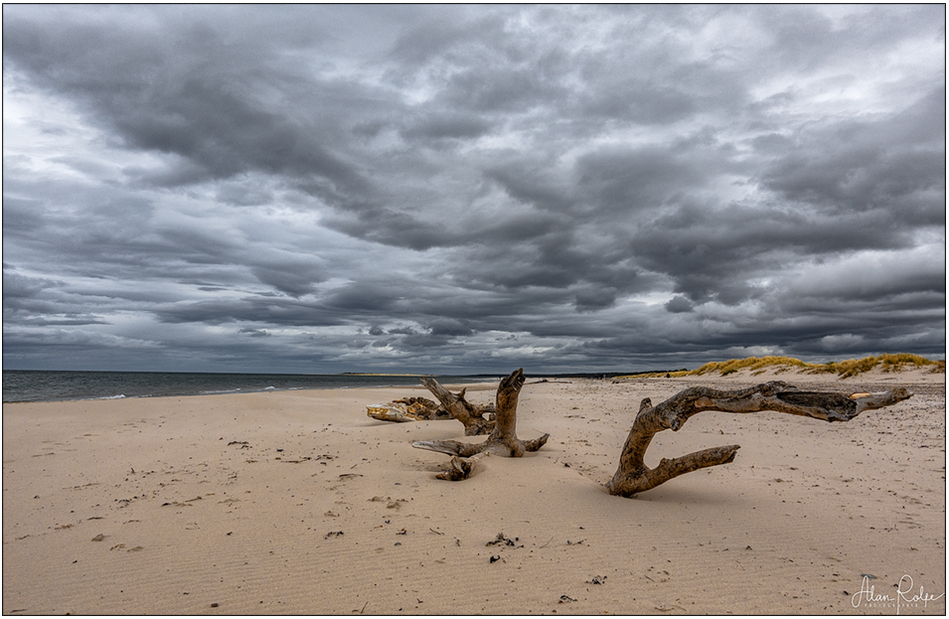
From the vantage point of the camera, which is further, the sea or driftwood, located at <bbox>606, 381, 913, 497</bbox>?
the sea

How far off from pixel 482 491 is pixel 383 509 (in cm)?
121

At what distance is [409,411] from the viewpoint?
14.1m

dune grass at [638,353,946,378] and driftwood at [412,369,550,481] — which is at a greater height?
driftwood at [412,369,550,481]

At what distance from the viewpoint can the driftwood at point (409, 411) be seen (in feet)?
42.7

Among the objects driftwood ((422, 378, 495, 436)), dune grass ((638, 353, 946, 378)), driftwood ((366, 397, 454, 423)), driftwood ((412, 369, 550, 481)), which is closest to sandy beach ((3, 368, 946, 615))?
driftwood ((412, 369, 550, 481))

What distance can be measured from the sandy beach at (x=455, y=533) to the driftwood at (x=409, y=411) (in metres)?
4.08

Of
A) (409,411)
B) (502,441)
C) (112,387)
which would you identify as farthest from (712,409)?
(112,387)

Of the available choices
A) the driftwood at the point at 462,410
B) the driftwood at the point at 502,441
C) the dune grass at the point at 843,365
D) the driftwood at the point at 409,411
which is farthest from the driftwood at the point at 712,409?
the dune grass at the point at 843,365

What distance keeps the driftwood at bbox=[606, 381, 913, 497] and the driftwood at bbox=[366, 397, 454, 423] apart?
25.5ft

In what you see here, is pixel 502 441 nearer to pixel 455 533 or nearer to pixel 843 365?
pixel 455 533

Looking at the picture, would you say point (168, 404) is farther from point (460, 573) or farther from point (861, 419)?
point (861, 419)

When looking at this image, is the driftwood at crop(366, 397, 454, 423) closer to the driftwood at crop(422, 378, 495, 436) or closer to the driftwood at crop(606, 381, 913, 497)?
the driftwood at crop(422, 378, 495, 436)

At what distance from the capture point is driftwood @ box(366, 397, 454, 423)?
42.7 ft

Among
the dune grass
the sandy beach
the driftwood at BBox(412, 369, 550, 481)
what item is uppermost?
the driftwood at BBox(412, 369, 550, 481)
